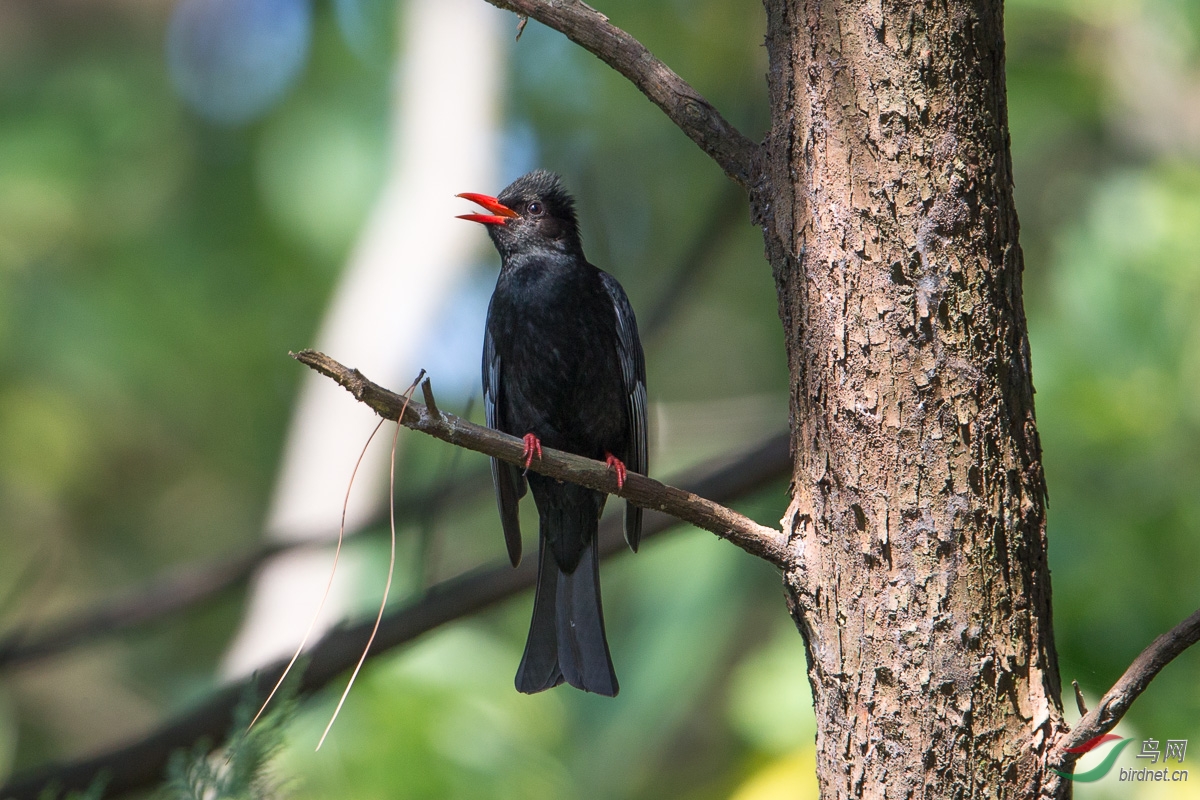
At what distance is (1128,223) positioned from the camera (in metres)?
4.45

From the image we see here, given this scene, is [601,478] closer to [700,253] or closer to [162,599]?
[162,599]

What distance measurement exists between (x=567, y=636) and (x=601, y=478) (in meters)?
1.39

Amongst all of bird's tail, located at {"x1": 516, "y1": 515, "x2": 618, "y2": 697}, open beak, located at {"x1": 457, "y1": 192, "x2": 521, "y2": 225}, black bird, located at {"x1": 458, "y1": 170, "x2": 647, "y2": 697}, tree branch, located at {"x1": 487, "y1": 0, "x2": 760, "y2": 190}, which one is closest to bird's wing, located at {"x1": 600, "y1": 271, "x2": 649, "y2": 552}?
black bird, located at {"x1": 458, "y1": 170, "x2": 647, "y2": 697}

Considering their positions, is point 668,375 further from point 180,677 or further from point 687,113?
point 687,113

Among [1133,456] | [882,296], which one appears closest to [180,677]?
[1133,456]

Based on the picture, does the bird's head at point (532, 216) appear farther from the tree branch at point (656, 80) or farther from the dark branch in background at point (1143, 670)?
the dark branch in background at point (1143, 670)

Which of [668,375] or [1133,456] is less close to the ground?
[668,375]

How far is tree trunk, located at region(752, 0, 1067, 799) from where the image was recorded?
78.1 inches

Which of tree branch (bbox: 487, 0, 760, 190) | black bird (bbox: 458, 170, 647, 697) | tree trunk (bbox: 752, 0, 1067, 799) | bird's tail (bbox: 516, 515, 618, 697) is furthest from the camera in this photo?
black bird (bbox: 458, 170, 647, 697)

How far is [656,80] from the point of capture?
2389 mm

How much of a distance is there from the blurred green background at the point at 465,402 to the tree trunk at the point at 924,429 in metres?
1.54

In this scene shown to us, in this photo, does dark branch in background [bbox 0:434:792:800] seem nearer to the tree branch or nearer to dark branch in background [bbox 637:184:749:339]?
the tree branch

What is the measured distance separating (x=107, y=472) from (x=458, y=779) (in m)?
7.77

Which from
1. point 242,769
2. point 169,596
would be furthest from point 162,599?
point 242,769
